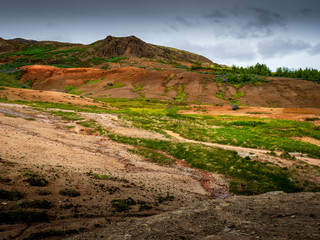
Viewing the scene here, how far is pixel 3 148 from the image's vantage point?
58.1 feet

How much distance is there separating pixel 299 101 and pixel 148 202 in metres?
105

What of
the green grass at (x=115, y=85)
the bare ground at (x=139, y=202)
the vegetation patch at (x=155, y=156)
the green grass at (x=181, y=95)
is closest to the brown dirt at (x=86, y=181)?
the bare ground at (x=139, y=202)

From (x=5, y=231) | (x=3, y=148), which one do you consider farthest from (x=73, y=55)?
(x=5, y=231)

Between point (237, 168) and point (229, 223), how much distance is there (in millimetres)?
13782

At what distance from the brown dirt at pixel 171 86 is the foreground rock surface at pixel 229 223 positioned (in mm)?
83520

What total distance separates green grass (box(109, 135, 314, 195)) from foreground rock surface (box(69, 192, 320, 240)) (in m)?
5.97

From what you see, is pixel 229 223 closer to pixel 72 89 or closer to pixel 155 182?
pixel 155 182

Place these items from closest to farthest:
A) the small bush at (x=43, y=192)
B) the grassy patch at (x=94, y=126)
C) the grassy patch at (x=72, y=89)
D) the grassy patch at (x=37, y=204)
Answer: the grassy patch at (x=37, y=204), the small bush at (x=43, y=192), the grassy patch at (x=94, y=126), the grassy patch at (x=72, y=89)

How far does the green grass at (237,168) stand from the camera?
19.8 metres

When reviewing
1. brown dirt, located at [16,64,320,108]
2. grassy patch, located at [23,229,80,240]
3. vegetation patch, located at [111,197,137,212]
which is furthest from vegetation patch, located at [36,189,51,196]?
brown dirt, located at [16,64,320,108]

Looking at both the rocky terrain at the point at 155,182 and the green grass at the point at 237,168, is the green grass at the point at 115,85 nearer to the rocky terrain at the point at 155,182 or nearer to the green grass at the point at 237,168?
the rocky terrain at the point at 155,182

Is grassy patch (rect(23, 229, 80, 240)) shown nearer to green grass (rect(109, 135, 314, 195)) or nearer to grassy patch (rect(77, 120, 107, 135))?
green grass (rect(109, 135, 314, 195))

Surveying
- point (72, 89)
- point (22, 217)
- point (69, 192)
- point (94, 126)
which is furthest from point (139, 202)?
point (72, 89)

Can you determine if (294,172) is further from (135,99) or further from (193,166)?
(135,99)
